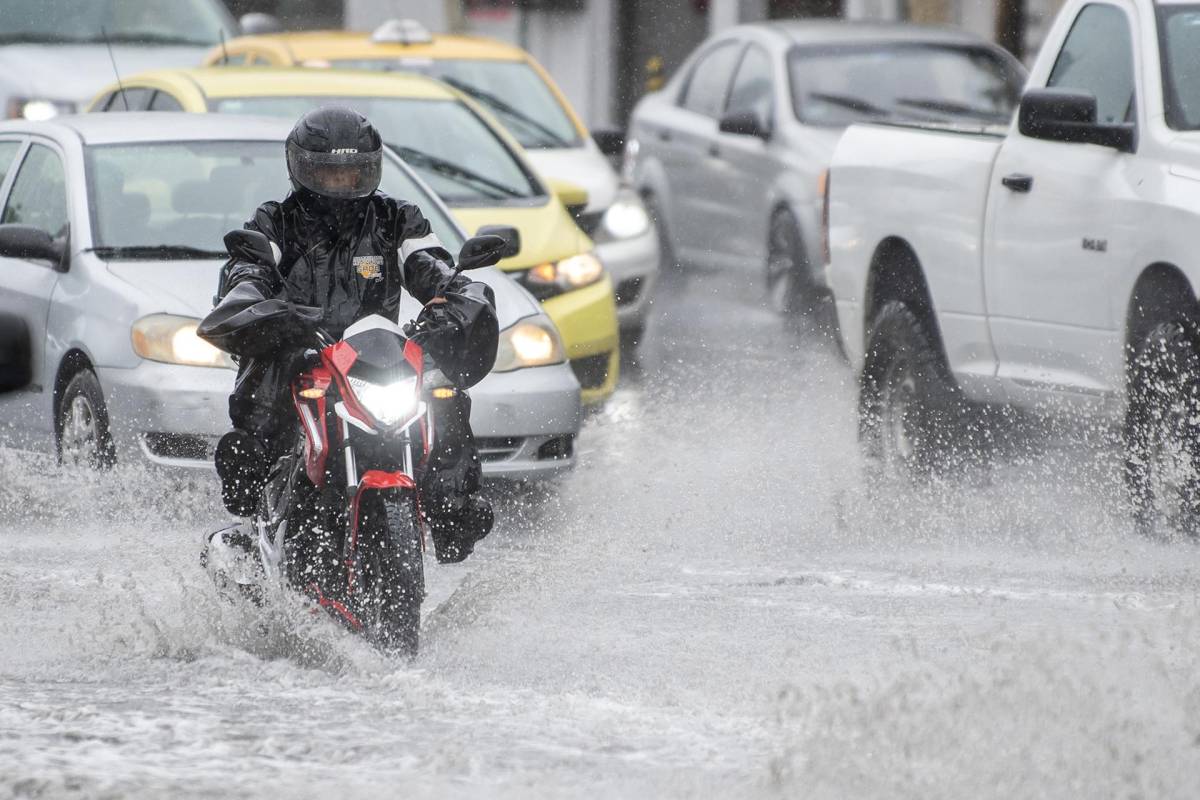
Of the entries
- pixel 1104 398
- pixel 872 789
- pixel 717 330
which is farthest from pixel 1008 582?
pixel 717 330

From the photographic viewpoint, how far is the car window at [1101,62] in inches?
360

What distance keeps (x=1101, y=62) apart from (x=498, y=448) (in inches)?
103

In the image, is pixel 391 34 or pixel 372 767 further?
pixel 391 34

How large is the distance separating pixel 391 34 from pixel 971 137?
5.96m

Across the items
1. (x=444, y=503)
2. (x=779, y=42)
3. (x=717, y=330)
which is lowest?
(x=717, y=330)

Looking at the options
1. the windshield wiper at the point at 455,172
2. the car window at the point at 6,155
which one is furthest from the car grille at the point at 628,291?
the car window at the point at 6,155

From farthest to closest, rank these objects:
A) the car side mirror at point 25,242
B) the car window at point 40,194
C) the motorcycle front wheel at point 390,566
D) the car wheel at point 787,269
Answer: the car wheel at point 787,269, the car window at point 40,194, the car side mirror at point 25,242, the motorcycle front wheel at point 390,566

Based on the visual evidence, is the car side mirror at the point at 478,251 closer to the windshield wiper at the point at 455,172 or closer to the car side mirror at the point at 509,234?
the car side mirror at the point at 509,234

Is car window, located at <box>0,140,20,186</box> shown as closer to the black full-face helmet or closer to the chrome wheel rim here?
the chrome wheel rim

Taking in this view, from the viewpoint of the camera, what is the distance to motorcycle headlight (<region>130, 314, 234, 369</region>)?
8820 mm

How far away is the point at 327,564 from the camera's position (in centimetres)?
645

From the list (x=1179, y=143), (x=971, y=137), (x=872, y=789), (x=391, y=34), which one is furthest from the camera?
(x=391, y=34)

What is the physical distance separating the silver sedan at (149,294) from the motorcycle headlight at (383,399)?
250 cm

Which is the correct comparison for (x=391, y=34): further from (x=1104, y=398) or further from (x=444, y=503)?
(x=444, y=503)
